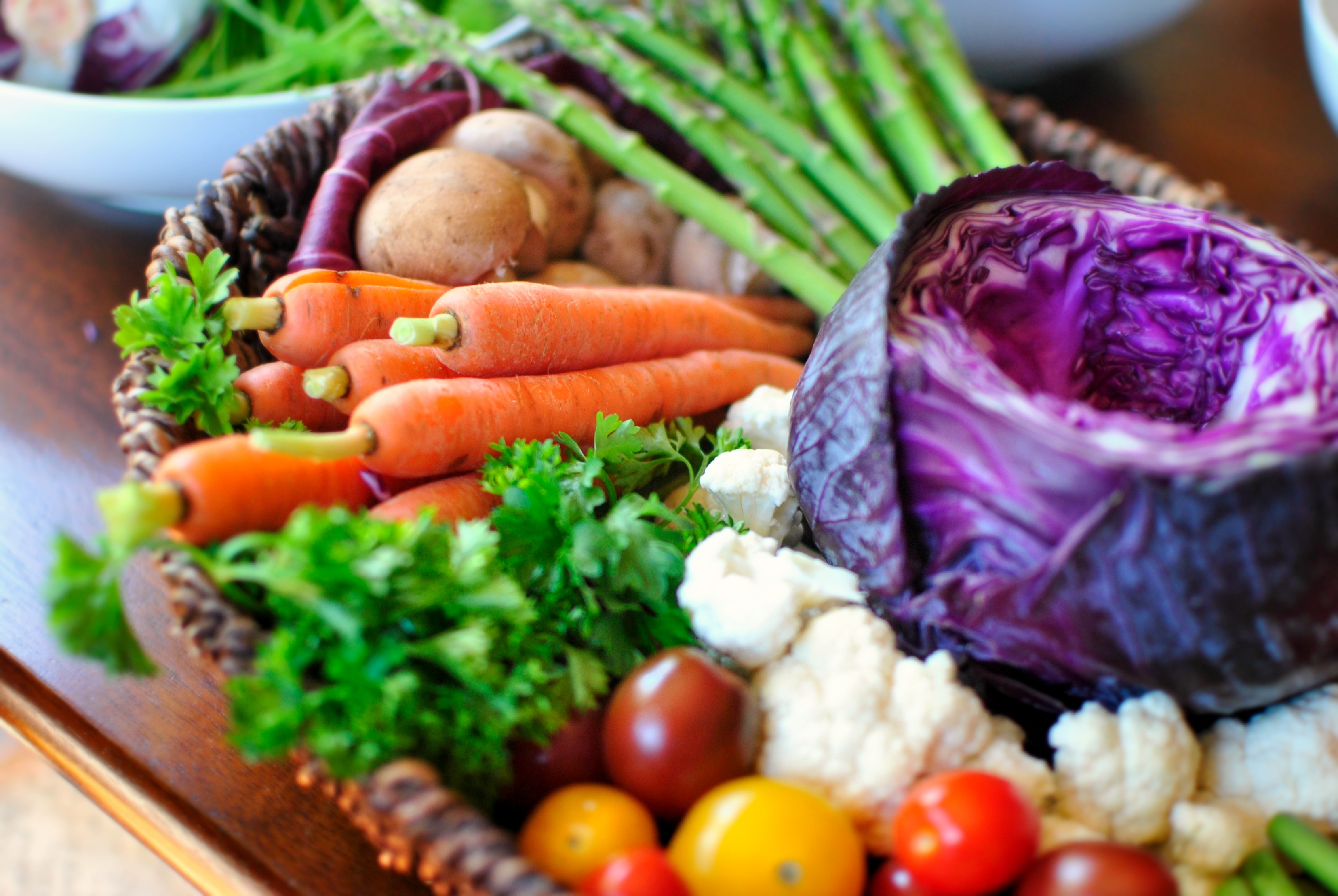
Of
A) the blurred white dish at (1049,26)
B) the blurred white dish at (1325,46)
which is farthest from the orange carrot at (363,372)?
the blurred white dish at (1325,46)

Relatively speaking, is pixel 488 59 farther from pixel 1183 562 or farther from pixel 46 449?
pixel 1183 562

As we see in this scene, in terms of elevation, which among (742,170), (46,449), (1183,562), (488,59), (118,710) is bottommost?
(118,710)

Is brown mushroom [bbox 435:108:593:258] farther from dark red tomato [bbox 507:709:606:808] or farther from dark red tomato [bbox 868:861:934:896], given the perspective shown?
dark red tomato [bbox 868:861:934:896]

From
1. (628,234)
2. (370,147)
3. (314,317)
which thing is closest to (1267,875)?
(314,317)

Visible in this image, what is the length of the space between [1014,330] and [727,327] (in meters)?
0.43

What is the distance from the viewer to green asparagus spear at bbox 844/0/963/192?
1372mm

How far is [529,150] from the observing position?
51.5 inches

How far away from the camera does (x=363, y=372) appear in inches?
36.0

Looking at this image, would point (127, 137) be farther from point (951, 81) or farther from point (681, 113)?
point (951, 81)

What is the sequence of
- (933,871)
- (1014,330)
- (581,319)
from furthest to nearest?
(581,319), (1014,330), (933,871)

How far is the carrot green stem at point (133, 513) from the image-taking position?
0.66 metres

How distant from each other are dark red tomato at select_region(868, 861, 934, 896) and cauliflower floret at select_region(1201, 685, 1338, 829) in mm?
321

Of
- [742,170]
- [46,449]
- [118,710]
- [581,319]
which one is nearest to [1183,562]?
[581,319]

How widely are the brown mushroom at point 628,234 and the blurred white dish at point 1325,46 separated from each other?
3.36 ft
